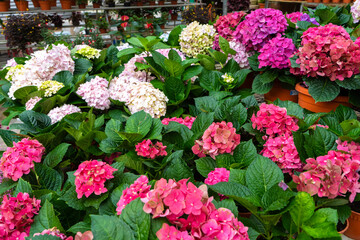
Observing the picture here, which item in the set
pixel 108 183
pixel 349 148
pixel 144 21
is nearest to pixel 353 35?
pixel 349 148

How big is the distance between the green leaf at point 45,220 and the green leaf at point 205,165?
463 mm

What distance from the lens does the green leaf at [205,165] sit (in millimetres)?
1016

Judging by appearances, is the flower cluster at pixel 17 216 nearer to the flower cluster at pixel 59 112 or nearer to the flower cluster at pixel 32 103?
the flower cluster at pixel 59 112

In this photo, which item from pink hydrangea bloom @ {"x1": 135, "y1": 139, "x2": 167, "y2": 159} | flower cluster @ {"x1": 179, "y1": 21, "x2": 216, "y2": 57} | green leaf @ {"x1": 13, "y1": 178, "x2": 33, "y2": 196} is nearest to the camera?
green leaf @ {"x1": 13, "y1": 178, "x2": 33, "y2": 196}

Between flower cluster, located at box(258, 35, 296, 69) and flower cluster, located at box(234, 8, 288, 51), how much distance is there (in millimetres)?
138

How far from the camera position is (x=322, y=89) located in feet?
4.83

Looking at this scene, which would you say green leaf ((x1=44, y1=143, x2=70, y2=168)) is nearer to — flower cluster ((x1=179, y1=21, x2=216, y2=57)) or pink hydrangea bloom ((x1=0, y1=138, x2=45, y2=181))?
pink hydrangea bloom ((x1=0, y1=138, x2=45, y2=181))

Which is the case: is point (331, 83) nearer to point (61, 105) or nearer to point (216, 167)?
point (216, 167)

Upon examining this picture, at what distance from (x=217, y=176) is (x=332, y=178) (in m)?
0.33

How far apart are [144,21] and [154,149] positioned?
564 centimetres

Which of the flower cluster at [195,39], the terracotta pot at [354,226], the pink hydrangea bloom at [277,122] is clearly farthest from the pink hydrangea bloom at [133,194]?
the flower cluster at [195,39]

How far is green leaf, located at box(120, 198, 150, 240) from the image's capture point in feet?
2.03

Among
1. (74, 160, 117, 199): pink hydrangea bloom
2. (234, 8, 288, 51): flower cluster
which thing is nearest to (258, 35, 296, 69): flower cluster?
(234, 8, 288, 51): flower cluster

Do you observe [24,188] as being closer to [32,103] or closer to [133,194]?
[133,194]
